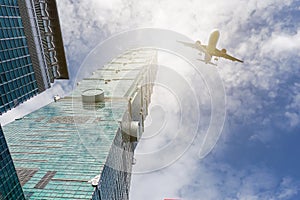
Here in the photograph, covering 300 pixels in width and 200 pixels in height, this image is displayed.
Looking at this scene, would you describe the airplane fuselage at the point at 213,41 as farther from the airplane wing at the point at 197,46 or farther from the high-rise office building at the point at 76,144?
the high-rise office building at the point at 76,144

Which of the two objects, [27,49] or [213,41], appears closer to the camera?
[27,49]

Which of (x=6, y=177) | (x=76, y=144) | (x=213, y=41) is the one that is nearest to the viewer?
(x=6, y=177)

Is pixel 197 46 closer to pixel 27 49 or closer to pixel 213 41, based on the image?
pixel 213 41

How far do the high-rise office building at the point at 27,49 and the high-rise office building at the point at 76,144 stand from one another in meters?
19.5

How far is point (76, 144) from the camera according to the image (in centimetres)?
8088

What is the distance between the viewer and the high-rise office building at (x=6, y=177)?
41.4 m

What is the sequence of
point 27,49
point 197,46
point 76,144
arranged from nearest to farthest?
1. point 27,49
2. point 197,46
3. point 76,144

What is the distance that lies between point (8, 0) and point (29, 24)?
9.80m

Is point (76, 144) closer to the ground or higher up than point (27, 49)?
closer to the ground

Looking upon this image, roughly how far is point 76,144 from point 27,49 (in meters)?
33.1

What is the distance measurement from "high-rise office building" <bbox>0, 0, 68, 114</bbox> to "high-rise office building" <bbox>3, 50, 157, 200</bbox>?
19.5 meters

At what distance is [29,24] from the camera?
62156mm

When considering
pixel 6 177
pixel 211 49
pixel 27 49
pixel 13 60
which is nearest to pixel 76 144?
pixel 27 49

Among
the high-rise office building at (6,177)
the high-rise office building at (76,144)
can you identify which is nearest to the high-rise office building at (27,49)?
the high-rise office building at (6,177)
